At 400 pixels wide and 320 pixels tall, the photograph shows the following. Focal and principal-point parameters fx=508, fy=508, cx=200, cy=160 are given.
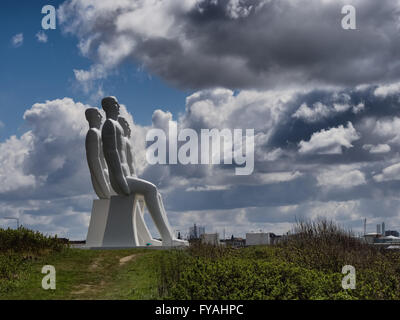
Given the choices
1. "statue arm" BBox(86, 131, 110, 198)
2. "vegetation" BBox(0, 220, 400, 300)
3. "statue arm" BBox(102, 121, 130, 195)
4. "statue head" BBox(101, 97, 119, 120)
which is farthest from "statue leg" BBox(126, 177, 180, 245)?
"statue arm" BBox(86, 131, 110, 198)

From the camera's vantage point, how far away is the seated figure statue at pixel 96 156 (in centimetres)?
2239

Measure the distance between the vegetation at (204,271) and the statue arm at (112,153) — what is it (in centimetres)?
299

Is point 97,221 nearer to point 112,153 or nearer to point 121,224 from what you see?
point 121,224

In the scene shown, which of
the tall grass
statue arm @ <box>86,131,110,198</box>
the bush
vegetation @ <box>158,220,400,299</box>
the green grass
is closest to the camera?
vegetation @ <box>158,220,400,299</box>

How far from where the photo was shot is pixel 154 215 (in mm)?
20016

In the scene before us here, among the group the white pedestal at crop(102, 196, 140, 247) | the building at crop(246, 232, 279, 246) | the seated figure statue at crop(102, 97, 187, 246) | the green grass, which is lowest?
the green grass

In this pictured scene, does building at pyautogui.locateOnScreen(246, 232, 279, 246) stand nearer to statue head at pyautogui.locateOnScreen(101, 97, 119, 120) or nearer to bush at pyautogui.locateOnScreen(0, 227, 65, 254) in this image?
statue head at pyautogui.locateOnScreen(101, 97, 119, 120)

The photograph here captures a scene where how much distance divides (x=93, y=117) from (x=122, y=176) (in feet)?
14.7

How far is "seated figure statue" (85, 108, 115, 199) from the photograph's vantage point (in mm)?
22391

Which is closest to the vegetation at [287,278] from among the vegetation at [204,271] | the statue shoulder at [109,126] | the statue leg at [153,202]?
the vegetation at [204,271]

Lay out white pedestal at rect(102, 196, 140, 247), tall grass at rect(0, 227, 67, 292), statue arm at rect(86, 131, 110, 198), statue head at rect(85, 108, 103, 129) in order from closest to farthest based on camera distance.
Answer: tall grass at rect(0, 227, 67, 292) → white pedestal at rect(102, 196, 140, 247) → statue arm at rect(86, 131, 110, 198) → statue head at rect(85, 108, 103, 129)

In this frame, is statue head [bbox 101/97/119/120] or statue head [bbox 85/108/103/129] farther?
statue head [bbox 85/108/103/129]

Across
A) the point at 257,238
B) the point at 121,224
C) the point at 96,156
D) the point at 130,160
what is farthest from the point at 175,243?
the point at 257,238

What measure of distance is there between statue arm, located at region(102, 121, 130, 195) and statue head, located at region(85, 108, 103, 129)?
131 inches
